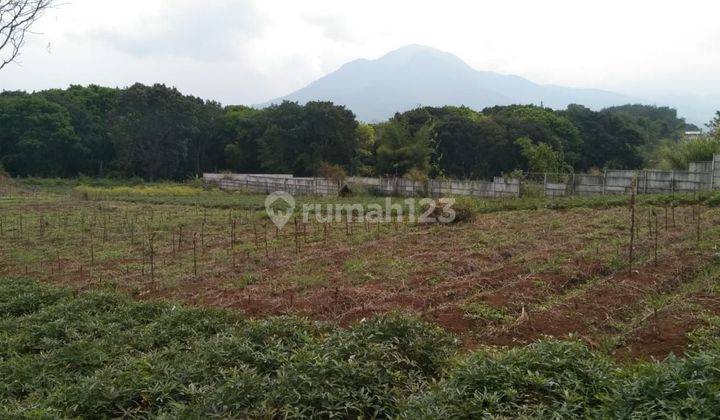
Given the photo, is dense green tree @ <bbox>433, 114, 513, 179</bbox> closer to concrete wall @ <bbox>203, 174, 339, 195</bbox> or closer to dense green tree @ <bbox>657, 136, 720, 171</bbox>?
concrete wall @ <bbox>203, 174, 339, 195</bbox>

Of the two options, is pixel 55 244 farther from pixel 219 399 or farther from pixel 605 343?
pixel 605 343

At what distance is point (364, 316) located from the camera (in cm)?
529

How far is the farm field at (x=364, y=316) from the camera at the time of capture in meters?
3.11

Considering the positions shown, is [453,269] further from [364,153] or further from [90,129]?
[90,129]

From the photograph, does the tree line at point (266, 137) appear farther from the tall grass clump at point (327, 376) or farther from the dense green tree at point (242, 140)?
the tall grass clump at point (327, 376)

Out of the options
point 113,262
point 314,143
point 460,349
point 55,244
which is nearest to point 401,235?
point 113,262

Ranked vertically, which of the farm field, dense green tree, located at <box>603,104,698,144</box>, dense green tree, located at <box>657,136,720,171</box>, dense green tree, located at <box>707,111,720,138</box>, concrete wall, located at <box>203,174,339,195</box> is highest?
dense green tree, located at <box>603,104,698,144</box>

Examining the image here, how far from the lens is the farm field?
10.2ft

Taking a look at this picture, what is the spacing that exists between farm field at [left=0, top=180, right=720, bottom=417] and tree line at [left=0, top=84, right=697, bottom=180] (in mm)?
22394

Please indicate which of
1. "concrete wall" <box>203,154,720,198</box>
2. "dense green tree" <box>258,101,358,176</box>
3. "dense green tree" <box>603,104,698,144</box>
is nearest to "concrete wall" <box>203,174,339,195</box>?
"concrete wall" <box>203,154,720,198</box>

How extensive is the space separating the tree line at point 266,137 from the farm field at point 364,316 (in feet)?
73.5

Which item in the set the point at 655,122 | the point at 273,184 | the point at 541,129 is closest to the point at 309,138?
the point at 273,184

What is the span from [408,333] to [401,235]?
6713 mm

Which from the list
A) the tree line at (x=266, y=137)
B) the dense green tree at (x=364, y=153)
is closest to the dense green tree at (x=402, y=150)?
Answer: the tree line at (x=266, y=137)
